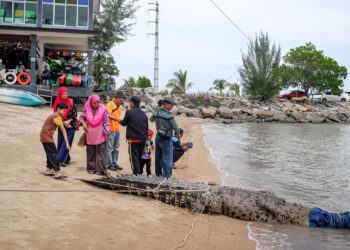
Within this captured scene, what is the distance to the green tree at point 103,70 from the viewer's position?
38.6m

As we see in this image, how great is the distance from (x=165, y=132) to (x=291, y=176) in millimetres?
6617

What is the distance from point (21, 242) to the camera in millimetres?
5121

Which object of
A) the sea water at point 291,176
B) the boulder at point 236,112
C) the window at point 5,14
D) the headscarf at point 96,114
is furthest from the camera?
the boulder at point 236,112

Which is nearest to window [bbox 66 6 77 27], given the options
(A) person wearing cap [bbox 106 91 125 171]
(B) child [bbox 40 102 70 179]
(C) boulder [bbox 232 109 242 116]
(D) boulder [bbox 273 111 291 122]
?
(A) person wearing cap [bbox 106 91 125 171]

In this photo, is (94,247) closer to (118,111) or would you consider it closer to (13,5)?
(118,111)

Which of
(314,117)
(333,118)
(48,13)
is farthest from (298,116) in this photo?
(48,13)

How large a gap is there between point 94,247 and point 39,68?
2291 centimetres

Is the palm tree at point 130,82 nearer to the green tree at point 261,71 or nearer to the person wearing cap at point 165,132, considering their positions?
the green tree at point 261,71

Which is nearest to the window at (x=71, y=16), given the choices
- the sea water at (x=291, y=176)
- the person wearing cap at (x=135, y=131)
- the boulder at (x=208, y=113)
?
the sea water at (x=291, y=176)

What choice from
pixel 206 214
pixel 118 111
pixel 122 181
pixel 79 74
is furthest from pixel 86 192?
pixel 79 74

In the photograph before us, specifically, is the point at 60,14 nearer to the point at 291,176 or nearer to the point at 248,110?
the point at 291,176

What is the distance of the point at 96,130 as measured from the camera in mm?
9234

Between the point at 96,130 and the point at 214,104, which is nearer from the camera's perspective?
the point at 96,130

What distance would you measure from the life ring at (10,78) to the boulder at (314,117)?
31.7 metres
